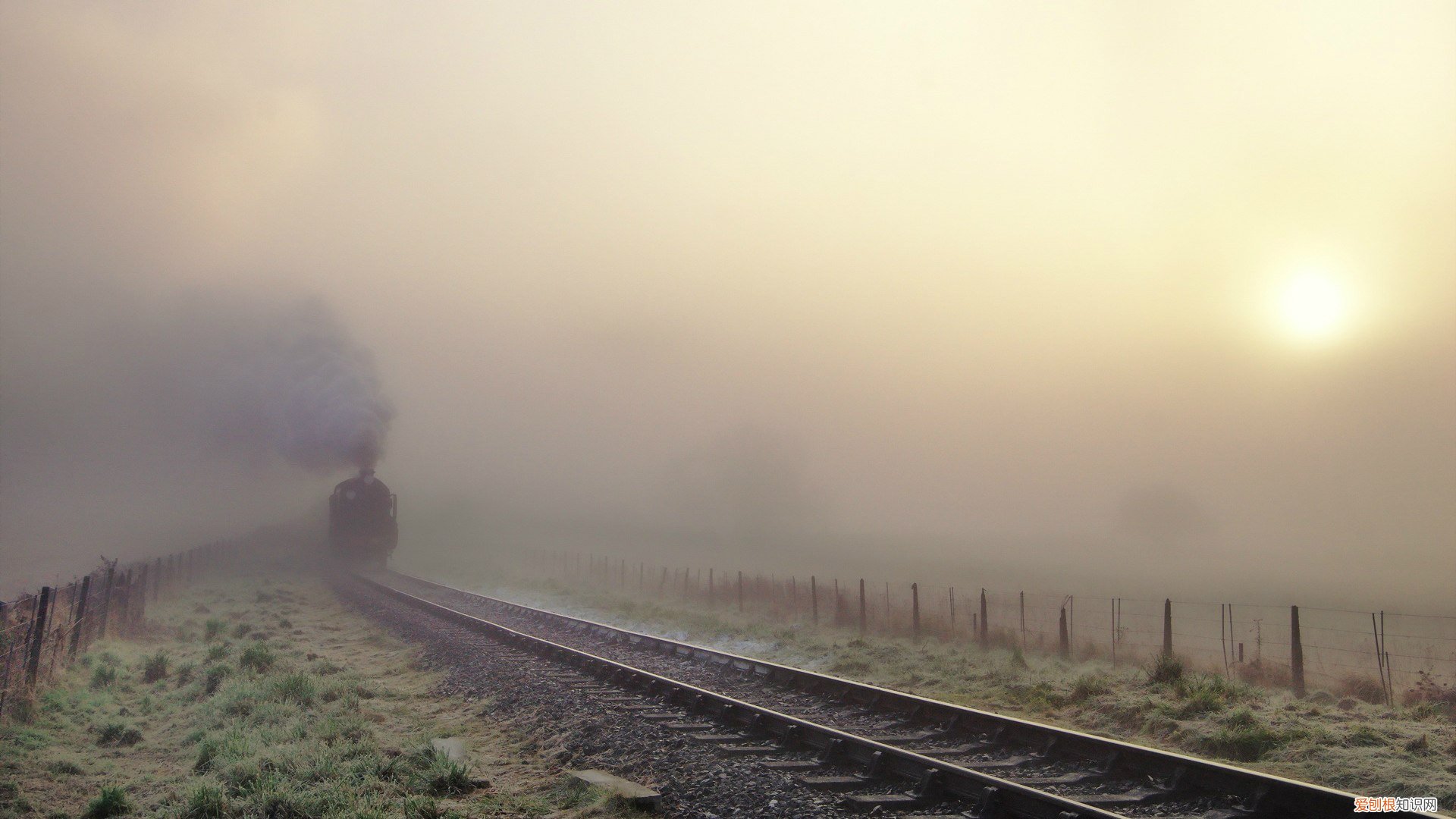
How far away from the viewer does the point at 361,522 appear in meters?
46.1

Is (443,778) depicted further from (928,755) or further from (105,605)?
(105,605)

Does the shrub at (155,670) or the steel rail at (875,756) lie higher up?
the steel rail at (875,756)

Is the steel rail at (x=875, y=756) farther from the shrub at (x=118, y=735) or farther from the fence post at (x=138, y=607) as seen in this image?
the fence post at (x=138, y=607)

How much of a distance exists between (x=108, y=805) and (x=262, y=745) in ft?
6.62

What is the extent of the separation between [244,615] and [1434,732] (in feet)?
93.8

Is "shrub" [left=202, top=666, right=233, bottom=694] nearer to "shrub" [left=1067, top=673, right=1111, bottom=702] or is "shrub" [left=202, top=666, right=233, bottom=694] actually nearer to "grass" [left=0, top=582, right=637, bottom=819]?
"grass" [left=0, top=582, right=637, bottom=819]

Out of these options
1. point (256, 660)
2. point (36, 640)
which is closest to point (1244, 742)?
point (256, 660)

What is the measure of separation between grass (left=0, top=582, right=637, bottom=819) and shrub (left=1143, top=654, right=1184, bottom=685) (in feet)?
31.9

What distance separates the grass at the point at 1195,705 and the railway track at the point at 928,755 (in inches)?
70.5

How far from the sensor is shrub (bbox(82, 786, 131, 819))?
829cm

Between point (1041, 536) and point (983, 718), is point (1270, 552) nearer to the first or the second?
point (1041, 536)

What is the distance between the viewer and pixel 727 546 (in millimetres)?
77688

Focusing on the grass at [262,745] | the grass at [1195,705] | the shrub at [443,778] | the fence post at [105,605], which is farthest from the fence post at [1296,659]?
the fence post at [105,605]

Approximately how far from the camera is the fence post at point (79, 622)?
16391 millimetres
